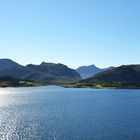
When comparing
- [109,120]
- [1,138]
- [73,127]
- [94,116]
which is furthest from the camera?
[94,116]

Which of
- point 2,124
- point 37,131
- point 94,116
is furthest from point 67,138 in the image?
point 94,116

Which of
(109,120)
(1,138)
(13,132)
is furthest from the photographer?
(109,120)

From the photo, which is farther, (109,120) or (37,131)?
(109,120)

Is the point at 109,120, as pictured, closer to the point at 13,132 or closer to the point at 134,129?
the point at 134,129

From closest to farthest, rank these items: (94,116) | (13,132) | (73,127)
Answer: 1. (13,132)
2. (73,127)
3. (94,116)

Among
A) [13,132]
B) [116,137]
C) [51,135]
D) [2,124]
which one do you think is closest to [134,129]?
[116,137]

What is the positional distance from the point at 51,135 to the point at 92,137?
625 inches

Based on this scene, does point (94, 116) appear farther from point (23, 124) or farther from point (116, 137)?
point (116, 137)

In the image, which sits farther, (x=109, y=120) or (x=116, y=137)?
(x=109, y=120)

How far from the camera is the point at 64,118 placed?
516 feet

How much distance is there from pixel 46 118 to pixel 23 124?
2175 centimetres

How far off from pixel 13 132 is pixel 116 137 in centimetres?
4087

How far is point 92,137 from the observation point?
361ft

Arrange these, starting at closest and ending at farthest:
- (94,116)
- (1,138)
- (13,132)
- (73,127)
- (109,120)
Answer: (1,138) < (13,132) < (73,127) < (109,120) < (94,116)
